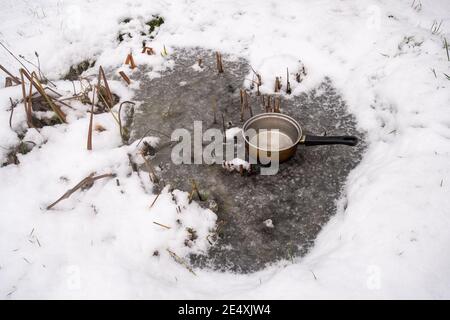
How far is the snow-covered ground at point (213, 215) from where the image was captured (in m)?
2.14

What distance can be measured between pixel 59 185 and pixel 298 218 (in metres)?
2.05

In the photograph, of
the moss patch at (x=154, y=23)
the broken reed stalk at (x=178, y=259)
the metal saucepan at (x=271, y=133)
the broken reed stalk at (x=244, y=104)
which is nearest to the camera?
the broken reed stalk at (x=178, y=259)

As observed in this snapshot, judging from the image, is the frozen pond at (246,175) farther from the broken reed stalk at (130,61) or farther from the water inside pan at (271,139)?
the broken reed stalk at (130,61)

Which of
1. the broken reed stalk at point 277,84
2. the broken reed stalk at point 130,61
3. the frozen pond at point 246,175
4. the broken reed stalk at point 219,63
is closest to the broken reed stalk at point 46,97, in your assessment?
the frozen pond at point 246,175

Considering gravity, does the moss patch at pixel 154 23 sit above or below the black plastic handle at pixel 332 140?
above

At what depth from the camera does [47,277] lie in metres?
2.29

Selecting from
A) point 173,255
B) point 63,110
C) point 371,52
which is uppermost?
point 371,52

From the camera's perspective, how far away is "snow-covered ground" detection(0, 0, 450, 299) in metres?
2.14

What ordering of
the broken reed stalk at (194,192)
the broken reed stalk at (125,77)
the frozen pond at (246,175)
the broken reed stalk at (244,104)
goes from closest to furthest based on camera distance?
the frozen pond at (246,175), the broken reed stalk at (194,192), the broken reed stalk at (244,104), the broken reed stalk at (125,77)

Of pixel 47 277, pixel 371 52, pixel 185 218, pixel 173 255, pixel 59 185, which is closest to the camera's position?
pixel 47 277

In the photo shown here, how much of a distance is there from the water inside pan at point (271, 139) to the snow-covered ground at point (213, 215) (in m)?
0.69
